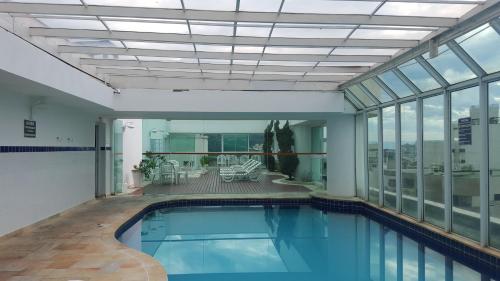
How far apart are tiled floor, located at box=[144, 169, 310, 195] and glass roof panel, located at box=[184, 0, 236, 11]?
685 cm

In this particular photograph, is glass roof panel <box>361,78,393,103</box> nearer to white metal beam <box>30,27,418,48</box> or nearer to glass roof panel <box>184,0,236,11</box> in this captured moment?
white metal beam <box>30,27,418,48</box>

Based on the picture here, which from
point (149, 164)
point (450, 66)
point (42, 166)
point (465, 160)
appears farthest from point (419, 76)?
point (149, 164)

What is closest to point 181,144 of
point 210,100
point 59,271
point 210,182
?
point 210,182

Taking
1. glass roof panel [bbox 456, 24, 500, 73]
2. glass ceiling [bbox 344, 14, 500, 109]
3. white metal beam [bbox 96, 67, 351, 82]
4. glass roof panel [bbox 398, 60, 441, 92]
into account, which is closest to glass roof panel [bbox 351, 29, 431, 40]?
glass ceiling [bbox 344, 14, 500, 109]

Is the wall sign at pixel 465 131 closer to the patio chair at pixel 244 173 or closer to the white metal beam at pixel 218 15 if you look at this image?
the white metal beam at pixel 218 15

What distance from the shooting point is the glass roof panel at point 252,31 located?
4645 mm

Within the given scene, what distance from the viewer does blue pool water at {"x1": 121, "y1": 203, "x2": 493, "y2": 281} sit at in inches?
183

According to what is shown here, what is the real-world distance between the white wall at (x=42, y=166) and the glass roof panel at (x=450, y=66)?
596 cm

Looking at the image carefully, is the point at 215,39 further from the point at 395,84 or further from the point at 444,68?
the point at 395,84

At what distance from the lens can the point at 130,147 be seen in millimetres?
11820

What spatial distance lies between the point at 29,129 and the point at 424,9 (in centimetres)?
571

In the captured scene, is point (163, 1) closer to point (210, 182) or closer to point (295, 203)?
point (295, 203)

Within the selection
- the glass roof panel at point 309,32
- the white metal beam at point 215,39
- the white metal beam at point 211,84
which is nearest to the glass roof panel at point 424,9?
the glass roof panel at point 309,32

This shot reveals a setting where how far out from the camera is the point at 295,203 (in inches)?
373
